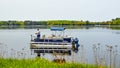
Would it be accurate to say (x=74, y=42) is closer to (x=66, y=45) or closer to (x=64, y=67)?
(x=66, y=45)

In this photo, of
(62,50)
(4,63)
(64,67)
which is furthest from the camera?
(62,50)

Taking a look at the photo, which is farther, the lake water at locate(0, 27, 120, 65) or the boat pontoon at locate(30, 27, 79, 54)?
the boat pontoon at locate(30, 27, 79, 54)

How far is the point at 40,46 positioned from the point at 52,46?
1756 millimetres

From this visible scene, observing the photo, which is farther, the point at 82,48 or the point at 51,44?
the point at 51,44

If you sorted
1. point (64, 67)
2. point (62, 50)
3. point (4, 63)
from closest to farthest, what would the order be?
point (64, 67) < point (4, 63) < point (62, 50)

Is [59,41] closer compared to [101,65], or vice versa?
[101,65]

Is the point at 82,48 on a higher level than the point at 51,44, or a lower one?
higher

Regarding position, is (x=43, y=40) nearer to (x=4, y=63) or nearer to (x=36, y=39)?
(x=36, y=39)

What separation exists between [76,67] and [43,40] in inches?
1366

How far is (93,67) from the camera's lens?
14984 millimetres

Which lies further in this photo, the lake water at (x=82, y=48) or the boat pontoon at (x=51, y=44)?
the boat pontoon at (x=51, y=44)

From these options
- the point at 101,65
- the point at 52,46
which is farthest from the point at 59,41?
the point at 101,65

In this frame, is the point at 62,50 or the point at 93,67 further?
the point at 62,50

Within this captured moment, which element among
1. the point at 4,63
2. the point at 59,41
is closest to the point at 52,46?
the point at 59,41
